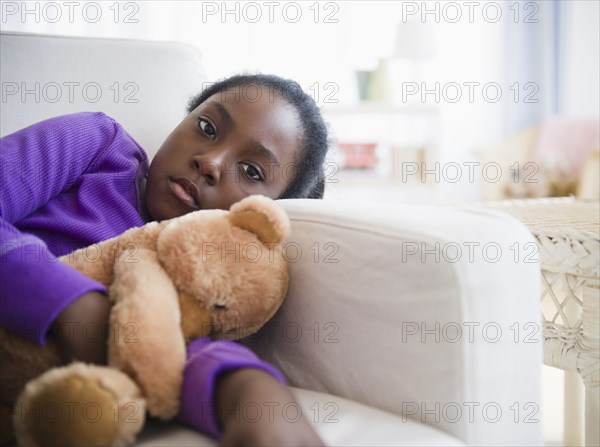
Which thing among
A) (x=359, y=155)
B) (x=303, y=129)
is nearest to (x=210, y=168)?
(x=303, y=129)

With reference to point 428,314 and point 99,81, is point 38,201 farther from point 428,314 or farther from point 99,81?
point 428,314

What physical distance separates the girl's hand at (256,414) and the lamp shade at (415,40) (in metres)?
2.85

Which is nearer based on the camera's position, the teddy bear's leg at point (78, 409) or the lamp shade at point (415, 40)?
the teddy bear's leg at point (78, 409)

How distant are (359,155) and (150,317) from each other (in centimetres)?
264

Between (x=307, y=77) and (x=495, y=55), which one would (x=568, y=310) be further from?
(x=495, y=55)

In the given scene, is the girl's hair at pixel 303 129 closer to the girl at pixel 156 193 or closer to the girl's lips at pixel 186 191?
the girl at pixel 156 193

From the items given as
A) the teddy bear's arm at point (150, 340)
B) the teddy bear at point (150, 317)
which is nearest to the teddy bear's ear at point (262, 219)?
the teddy bear at point (150, 317)

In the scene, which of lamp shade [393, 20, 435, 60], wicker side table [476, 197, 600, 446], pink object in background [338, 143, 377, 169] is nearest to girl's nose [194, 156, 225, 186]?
wicker side table [476, 197, 600, 446]

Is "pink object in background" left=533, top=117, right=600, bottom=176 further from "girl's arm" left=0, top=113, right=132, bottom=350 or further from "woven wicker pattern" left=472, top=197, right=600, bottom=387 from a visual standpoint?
"girl's arm" left=0, top=113, right=132, bottom=350

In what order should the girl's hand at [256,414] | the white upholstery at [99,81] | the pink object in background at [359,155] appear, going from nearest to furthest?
the girl's hand at [256,414] → the white upholstery at [99,81] → the pink object in background at [359,155]

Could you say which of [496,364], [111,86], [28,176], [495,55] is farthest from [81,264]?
[495,55]

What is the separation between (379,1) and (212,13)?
951 mm

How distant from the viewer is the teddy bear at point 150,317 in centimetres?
54

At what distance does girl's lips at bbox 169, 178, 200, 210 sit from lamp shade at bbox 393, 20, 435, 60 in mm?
2463
